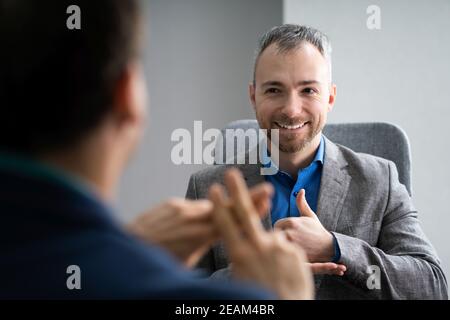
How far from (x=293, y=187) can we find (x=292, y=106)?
0.74ft

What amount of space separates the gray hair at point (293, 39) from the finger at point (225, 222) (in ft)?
3.58

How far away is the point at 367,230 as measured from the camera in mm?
1612

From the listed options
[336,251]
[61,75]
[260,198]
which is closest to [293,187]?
[336,251]

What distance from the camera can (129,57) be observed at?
592mm

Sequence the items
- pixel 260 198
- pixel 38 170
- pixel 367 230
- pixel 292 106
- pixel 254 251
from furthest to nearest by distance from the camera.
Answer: pixel 292 106 → pixel 367 230 → pixel 260 198 → pixel 254 251 → pixel 38 170

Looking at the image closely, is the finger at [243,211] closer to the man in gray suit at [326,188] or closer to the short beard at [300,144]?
the man in gray suit at [326,188]

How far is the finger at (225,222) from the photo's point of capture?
668 mm

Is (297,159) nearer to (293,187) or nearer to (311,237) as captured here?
(293,187)

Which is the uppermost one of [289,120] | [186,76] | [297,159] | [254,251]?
[186,76]

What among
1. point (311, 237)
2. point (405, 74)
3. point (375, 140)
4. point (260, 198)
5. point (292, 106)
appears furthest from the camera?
point (405, 74)

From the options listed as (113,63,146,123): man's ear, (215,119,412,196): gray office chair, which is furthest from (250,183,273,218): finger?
(215,119,412,196): gray office chair

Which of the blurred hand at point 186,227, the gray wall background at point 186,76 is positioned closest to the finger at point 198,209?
the blurred hand at point 186,227
